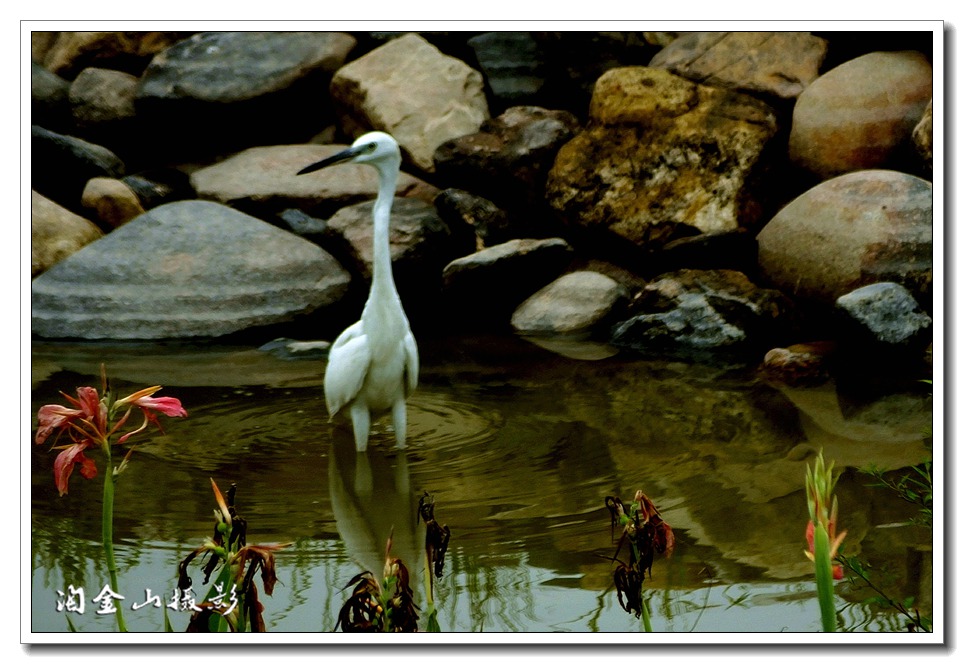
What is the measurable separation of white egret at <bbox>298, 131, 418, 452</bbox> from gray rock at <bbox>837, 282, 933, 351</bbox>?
59.8 inches

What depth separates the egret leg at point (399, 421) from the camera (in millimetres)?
2781

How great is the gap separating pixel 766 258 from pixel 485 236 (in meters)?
1.16

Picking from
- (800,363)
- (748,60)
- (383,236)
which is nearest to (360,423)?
(383,236)

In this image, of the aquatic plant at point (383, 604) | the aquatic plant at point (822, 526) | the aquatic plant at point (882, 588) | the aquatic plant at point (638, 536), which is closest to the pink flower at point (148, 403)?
the aquatic plant at point (383, 604)

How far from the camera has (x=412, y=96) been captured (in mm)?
4582

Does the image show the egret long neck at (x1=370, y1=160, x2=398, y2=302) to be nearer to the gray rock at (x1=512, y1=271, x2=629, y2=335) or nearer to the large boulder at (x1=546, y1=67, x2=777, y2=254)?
the gray rock at (x1=512, y1=271, x2=629, y2=335)

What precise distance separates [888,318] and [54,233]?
9.03 feet

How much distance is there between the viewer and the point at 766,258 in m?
3.94

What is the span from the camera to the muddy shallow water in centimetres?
180

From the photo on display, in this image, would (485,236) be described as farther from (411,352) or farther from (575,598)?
(575,598)

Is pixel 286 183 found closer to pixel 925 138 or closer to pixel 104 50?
pixel 104 50

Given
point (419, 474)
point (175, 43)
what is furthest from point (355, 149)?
point (175, 43)

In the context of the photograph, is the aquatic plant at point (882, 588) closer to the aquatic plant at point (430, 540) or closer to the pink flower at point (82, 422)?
the aquatic plant at point (430, 540)

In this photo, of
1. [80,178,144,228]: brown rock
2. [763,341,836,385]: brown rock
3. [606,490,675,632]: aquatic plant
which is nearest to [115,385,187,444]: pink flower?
[606,490,675,632]: aquatic plant
